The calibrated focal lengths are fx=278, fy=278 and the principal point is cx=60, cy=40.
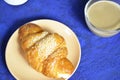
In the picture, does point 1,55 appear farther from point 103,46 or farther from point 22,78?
point 103,46

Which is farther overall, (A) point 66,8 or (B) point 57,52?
(A) point 66,8

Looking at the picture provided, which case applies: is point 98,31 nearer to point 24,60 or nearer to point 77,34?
point 77,34

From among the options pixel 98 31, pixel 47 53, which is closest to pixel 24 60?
pixel 47 53

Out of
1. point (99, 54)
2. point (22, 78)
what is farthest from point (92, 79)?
point (22, 78)
